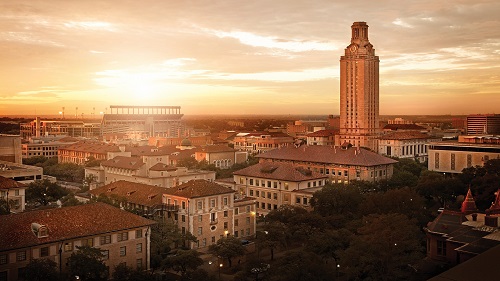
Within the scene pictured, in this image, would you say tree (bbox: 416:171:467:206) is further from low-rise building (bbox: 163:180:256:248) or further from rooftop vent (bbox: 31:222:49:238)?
rooftop vent (bbox: 31:222:49:238)

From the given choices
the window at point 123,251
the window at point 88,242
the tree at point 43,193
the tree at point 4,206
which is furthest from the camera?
the tree at point 43,193

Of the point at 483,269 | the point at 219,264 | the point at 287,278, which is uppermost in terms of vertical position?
the point at 483,269

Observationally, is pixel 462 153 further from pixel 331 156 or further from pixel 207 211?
pixel 207 211

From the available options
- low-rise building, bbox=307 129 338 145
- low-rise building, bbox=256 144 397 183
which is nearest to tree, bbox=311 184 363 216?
low-rise building, bbox=256 144 397 183

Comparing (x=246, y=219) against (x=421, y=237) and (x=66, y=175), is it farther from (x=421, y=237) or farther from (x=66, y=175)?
(x=66, y=175)

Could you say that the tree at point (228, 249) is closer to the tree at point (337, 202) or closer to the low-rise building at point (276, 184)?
the tree at point (337, 202)

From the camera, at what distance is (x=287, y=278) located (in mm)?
28328

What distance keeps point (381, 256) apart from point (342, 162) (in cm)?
4222

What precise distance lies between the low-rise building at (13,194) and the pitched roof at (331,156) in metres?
39.1

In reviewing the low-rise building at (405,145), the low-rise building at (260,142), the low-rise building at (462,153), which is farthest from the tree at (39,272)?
the low-rise building at (260,142)

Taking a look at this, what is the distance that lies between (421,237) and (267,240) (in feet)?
42.1

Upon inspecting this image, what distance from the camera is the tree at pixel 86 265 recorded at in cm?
3112

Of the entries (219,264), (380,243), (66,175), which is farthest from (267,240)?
(66,175)

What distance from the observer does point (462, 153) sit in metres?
93.4
